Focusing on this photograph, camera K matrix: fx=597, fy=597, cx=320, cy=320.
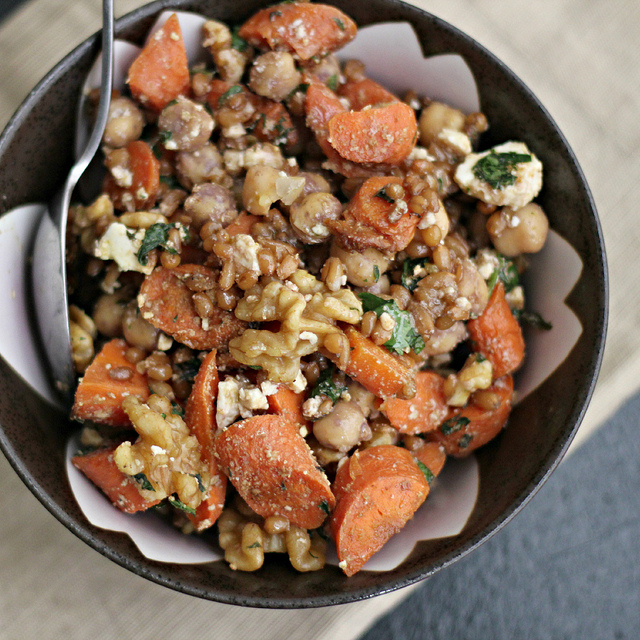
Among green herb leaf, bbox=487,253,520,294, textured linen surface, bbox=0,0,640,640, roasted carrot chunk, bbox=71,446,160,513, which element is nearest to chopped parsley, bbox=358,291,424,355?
green herb leaf, bbox=487,253,520,294

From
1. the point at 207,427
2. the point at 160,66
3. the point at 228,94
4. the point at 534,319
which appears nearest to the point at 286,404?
the point at 207,427

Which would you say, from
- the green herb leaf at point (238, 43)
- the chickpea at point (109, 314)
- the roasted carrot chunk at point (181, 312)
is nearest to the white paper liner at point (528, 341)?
the green herb leaf at point (238, 43)

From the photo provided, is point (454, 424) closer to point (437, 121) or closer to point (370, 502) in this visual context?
point (370, 502)

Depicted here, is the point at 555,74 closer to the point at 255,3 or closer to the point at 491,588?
the point at 255,3

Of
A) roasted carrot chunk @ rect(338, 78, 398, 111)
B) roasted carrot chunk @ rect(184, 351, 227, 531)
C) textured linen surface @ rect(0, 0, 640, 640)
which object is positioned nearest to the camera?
roasted carrot chunk @ rect(184, 351, 227, 531)

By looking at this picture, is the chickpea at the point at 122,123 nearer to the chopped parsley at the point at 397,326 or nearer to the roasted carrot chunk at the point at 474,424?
the chopped parsley at the point at 397,326

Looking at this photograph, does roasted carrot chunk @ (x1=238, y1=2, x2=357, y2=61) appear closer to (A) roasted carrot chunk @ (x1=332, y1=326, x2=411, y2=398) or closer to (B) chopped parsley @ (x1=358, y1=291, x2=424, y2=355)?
(B) chopped parsley @ (x1=358, y1=291, x2=424, y2=355)
